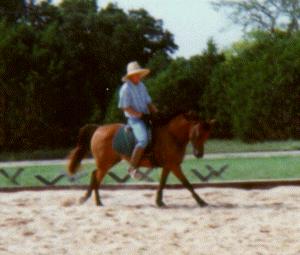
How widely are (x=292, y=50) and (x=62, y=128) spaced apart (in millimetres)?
12332

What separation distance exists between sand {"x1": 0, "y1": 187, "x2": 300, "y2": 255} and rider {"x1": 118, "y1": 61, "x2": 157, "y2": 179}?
2.69 feet

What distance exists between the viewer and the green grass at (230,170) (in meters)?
18.0

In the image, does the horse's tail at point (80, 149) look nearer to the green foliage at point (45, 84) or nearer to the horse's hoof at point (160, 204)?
the horse's hoof at point (160, 204)

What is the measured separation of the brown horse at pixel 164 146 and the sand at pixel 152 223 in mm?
458

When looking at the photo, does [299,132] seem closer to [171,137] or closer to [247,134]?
[247,134]

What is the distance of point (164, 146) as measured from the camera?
11977 mm

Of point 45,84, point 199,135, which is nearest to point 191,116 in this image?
point 199,135

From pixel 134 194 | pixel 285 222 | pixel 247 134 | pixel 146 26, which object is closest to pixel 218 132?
pixel 247 134

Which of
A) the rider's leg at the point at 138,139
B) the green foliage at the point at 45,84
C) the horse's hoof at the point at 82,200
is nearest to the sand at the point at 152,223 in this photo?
the horse's hoof at the point at 82,200

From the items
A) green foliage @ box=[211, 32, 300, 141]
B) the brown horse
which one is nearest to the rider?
the brown horse

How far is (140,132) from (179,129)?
60cm

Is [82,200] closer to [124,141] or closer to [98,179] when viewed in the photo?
[98,179]

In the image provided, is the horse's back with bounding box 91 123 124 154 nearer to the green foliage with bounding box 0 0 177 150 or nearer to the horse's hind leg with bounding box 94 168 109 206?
the horse's hind leg with bounding box 94 168 109 206

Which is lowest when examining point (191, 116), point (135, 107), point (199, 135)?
point (199, 135)
